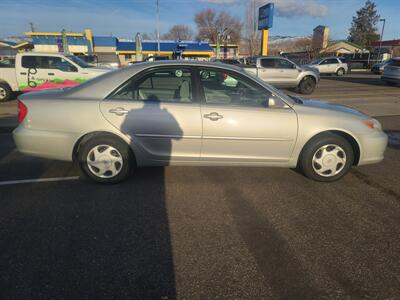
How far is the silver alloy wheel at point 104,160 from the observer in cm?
355

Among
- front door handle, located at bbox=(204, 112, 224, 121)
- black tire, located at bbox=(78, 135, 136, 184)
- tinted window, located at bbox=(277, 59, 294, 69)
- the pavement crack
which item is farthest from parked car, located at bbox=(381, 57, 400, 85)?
black tire, located at bbox=(78, 135, 136, 184)

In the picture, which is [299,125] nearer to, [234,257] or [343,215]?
[343,215]

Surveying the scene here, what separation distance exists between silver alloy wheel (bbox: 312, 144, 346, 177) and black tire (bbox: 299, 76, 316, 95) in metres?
10.8

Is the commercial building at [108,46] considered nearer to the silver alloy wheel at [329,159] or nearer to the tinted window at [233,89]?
the tinted window at [233,89]

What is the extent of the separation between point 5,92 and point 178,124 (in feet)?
31.9

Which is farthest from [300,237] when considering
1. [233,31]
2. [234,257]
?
[233,31]

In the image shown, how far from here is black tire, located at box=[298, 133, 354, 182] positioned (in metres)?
3.63

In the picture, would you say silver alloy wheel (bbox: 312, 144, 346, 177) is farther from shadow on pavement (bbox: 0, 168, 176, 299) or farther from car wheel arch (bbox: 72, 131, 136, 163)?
car wheel arch (bbox: 72, 131, 136, 163)

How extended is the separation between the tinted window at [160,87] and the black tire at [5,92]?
29.6ft

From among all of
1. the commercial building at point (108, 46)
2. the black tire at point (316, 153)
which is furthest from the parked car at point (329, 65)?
A: the commercial building at point (108, 46)

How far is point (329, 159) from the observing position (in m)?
3.71

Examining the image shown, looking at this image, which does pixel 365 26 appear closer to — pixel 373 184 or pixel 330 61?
pixel 330 61

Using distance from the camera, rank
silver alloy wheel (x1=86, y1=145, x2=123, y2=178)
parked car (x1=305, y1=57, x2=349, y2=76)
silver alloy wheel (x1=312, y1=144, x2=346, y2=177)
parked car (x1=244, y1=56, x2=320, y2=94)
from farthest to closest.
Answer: parked car (x1=305, y1=57, x2=349, y2=76) → parked car (x1=244, y1=56, x2=320, y2=94) → silver alloy wheel (x1=312, y1=144, x2=346, y2=177) → silver alloy wheel (x1=86, y1=145, x2=123, y2=178)

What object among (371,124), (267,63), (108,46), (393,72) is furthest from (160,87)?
(108,46)
